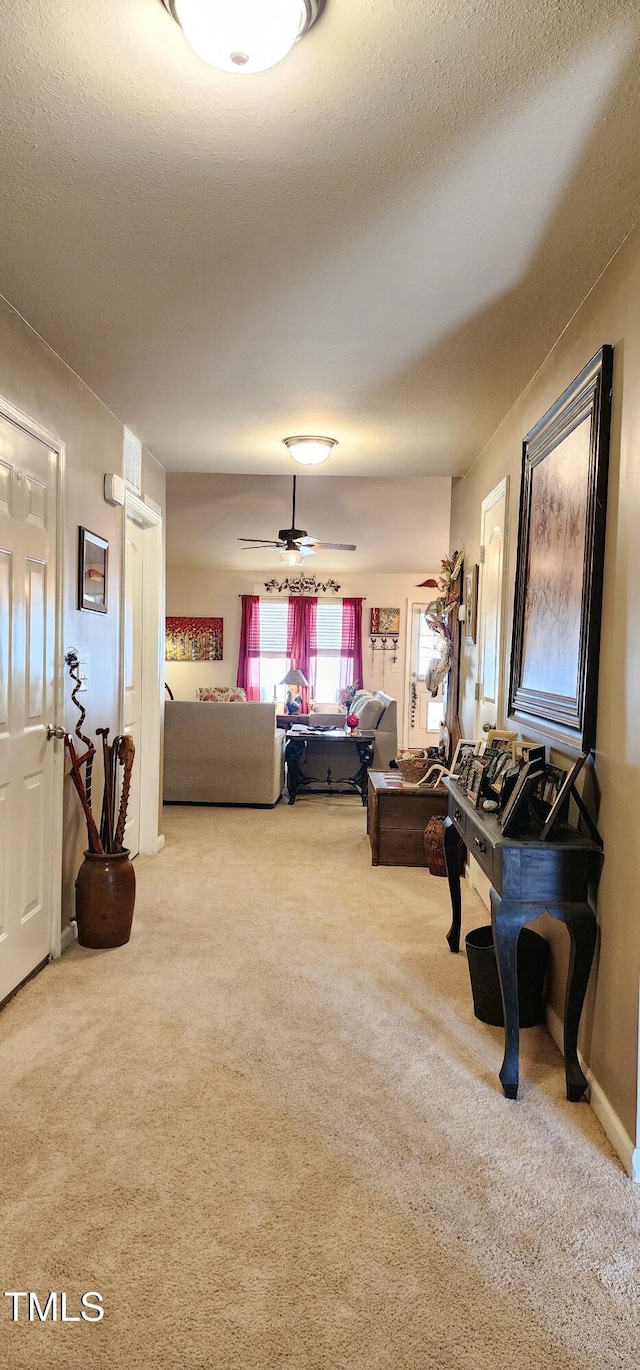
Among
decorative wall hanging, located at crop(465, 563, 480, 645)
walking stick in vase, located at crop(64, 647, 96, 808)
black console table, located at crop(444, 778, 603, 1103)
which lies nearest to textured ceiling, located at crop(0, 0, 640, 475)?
walking stick in vase, located at crop(64, 647, 96, 808)

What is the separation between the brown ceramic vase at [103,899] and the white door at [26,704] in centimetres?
14

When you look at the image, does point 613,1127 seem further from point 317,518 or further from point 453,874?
point 317,518

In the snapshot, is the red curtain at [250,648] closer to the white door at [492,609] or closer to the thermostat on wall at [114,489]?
the white door at [492,609]

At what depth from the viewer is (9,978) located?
2.79 metres

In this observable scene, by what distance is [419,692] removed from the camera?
10547mm

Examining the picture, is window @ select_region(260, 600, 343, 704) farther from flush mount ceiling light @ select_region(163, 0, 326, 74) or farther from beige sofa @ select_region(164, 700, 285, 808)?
flush mount ceiling light @ select_region(163, 0, 326, 74)

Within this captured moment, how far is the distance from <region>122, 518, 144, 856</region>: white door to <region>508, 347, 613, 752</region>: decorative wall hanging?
89.2 inches

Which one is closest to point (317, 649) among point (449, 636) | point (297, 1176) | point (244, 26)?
point (449, 636)

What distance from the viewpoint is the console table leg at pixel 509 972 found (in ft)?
7.39

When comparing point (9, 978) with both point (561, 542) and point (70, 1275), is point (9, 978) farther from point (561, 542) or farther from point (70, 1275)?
point (561, 542)

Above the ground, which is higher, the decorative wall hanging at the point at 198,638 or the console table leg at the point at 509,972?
the decorative wall hanging at the point at 198,638

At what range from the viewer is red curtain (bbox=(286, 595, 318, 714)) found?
34.9ft

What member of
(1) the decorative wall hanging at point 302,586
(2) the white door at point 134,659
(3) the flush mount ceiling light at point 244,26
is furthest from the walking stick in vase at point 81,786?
(1) the decorative wall hanging at point 302,586

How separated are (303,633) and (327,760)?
11.4 feet
